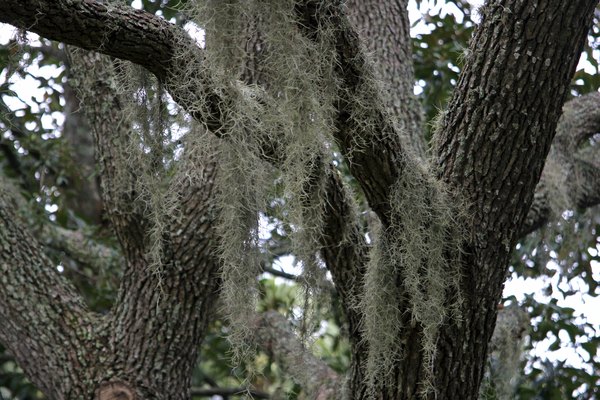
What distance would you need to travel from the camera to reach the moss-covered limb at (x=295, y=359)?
3336mm

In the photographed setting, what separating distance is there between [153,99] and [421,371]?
1.00 meters

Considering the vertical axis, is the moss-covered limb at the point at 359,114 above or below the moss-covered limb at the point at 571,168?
below

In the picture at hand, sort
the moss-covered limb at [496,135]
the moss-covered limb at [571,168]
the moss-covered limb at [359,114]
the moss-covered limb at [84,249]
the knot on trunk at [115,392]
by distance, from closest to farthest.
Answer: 1. the moss-covered limb at [359,114]
2. the moss-covered limb at [496,135]
3. the knot on trunk at [115,392]
4. the moss-covered limb at [571,168]
5. the moss-covered limb at [84,249]

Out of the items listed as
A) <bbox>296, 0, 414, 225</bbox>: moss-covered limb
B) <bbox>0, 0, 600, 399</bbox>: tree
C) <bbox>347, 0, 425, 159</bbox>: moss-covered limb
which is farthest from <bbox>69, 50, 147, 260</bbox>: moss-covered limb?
<bbox>296, 0, 414, 225</bbox>: moss-covered limb

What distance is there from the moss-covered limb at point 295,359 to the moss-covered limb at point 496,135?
0.80m

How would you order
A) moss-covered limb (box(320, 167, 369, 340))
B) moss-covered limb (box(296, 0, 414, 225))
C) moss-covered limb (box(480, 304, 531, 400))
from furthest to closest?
moss-covered limb (box(480, 304, 531, 400)), moss-covered limb (box(320, 167, 369, 340)), moss-covered limb (box(296, 0, 414, 225))

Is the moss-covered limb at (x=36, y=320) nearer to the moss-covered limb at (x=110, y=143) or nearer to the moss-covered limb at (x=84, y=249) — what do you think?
the moss-covered limb at (x=110, y=143)

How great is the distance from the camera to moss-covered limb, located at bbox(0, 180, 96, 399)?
303cm

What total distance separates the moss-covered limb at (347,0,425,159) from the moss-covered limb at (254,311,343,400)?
0.92 meters

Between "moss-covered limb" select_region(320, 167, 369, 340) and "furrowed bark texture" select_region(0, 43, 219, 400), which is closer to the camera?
"moss-covered limb" select_region(320, 167, 369, 340)

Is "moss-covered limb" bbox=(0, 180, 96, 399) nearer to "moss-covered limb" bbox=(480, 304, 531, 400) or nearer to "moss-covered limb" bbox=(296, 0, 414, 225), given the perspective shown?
"moss-covered limb" bbox=(296, 0, 414, 225)

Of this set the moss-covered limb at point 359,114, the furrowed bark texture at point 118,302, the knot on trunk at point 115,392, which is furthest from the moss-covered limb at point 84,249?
the moss-covered limb at point 359,114

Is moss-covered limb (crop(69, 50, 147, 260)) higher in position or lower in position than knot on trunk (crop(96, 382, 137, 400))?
higher

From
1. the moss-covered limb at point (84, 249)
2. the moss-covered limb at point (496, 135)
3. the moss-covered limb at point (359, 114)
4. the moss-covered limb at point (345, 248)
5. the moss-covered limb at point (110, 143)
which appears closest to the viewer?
the moss-covered limb at point (359, 114)
